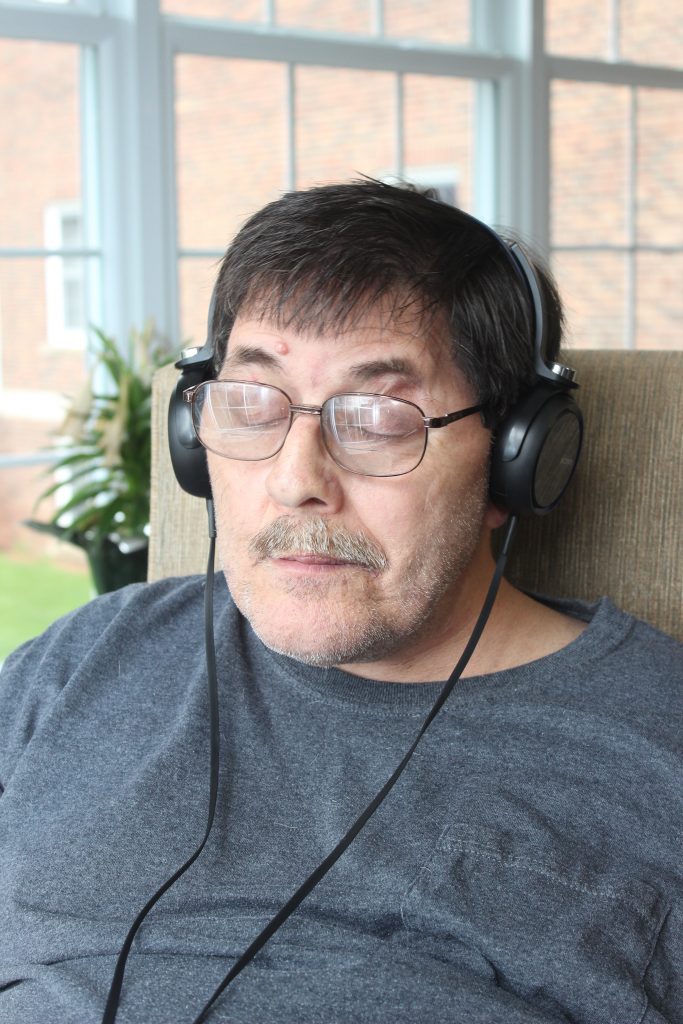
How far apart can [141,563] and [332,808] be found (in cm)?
139

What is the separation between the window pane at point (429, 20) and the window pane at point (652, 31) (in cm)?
65

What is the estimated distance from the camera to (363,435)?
1.06 meters

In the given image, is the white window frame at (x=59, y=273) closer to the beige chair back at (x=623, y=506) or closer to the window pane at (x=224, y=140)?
the window pane at (x=224, y=140)

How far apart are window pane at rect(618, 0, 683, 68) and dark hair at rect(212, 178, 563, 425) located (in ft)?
10.1

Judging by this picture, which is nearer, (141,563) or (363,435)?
(363,435)

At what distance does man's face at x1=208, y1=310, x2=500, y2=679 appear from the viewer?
1057mm

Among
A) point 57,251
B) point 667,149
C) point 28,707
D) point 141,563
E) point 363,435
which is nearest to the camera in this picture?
point 363,435

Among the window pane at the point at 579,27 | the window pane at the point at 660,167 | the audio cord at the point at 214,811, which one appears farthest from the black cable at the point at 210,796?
the window pane at the point at 660,167

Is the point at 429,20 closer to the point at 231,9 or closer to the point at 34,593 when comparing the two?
the point at 231,9

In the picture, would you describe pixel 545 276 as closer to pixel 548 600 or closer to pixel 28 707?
pixel 548 600

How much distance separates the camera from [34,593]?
412 centimetres

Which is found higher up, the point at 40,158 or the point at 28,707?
Answer: the point at 40,158

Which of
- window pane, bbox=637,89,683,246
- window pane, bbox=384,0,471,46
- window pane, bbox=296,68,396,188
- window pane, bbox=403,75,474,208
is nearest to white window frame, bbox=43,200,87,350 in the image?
window pane, bbox=296,68,396,188

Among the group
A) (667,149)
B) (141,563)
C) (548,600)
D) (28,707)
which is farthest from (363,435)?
(667,149)
